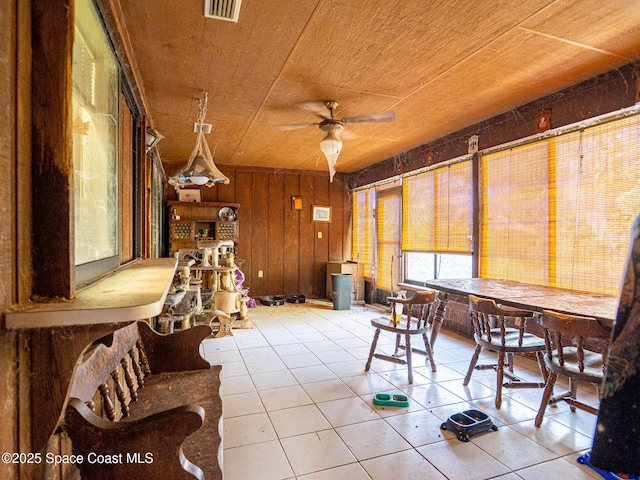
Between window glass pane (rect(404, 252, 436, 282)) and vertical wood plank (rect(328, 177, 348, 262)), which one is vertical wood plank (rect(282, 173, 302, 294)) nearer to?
vertical wood plank (rect(328, 177, 348, 262))

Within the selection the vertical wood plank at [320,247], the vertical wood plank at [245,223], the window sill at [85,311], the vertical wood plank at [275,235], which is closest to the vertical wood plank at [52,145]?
the window sill at [85,311]

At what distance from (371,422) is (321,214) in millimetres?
5180

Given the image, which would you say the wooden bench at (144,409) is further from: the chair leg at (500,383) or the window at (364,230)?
the window at (364,230)

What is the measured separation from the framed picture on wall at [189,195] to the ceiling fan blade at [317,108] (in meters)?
3.49

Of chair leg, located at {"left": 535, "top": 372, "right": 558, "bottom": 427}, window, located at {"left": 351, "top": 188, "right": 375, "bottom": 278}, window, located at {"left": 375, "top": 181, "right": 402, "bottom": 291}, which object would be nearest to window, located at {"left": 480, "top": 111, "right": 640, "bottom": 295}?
chair leg, located at {"left": 535, "top": 372, "right": 558, "bottom": 427}

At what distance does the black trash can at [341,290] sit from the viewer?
19.4 feet

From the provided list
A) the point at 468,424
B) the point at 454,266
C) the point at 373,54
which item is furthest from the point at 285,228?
the point at 468,424

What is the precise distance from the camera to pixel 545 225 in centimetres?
338

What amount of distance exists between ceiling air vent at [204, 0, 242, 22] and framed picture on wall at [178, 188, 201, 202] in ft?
15.0

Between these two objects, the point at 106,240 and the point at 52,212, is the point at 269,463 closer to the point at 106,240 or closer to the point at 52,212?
the point at 106,240

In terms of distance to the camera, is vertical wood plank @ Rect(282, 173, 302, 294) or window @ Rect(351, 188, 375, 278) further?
vertical wood plank @ Rect(282, 173, 302, 294)

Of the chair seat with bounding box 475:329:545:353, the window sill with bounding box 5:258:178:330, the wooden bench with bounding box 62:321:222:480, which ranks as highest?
the window sill with bounding box 5:258:178:330

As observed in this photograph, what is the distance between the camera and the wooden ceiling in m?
2.12

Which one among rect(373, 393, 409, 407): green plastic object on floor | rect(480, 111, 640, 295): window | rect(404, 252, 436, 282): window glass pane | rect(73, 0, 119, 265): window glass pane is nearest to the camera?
rect(73, 0, 119, 265): window glass pane
